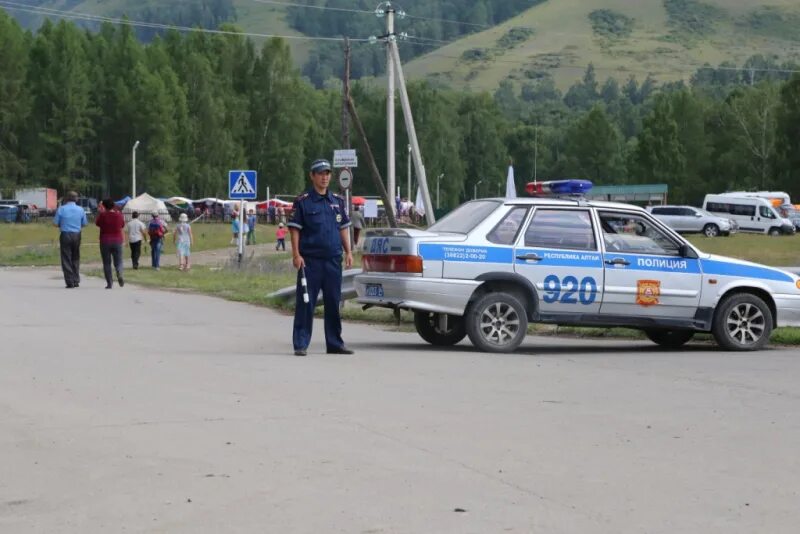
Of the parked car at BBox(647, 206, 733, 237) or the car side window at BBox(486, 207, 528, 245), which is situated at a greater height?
the car side window at BBox(486, 207, 528, 245)

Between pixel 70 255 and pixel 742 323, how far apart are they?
15.5 meters

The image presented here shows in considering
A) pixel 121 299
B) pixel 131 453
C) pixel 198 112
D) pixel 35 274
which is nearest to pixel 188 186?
pixel 198 112

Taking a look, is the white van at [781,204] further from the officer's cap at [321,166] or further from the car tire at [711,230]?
the officer's cap at [321,166]

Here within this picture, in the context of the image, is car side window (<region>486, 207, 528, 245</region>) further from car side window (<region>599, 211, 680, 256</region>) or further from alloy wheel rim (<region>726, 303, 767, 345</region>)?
alloy wheel rim (<region>726, 303, 767, 345</region>)

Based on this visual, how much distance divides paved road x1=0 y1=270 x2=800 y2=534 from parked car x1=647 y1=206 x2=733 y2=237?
62735mm

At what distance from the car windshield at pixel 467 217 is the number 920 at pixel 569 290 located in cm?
97

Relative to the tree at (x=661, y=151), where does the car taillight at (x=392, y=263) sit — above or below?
below

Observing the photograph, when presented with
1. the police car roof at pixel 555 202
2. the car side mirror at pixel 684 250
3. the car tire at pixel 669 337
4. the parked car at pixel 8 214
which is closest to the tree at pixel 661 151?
the parked car at pixel 8 214

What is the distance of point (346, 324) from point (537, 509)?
13.2 metres

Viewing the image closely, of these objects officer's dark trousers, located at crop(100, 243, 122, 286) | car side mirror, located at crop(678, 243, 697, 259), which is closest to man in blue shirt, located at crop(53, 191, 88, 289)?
officer's dark trousers, located at crop(100, 243, 122, 286)

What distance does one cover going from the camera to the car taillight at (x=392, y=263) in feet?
48.3

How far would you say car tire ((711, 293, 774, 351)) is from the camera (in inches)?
620

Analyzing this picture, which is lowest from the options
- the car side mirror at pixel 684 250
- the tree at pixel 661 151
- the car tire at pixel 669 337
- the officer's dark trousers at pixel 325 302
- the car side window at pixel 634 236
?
the car tire at pixel 669 337

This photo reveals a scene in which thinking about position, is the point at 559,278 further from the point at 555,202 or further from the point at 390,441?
the point at 390,441
